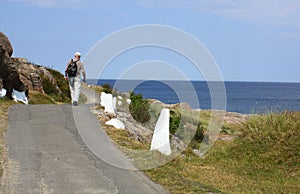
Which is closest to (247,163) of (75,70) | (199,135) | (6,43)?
(75,70)

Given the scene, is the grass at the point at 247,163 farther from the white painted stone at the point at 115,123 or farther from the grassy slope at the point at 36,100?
the grassy slope at the point at 36,100

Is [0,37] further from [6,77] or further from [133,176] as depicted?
[133,176]

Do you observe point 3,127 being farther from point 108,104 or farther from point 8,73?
point 8,73

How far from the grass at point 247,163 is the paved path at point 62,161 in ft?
2.19

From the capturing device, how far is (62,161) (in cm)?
1080

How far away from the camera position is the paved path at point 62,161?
8.88 meters

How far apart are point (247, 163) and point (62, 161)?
20.4 feet

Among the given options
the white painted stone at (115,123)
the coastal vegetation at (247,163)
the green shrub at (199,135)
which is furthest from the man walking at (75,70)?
the green shrub at (199,135)

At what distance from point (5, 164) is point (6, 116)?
6.86 m

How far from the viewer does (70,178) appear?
9422 mm

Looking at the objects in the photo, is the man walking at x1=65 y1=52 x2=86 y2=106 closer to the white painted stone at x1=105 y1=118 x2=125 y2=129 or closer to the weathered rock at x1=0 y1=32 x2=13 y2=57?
the white painted stone at x1=105 y1=118 x2=125 y2=129

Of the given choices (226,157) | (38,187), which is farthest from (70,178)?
(226,157)

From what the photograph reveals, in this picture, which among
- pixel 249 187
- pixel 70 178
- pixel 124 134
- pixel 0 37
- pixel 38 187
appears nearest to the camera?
pixel 38 187

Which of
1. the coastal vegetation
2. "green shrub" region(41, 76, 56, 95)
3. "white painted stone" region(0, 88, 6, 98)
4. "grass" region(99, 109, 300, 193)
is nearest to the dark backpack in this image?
the coastal vegetation
